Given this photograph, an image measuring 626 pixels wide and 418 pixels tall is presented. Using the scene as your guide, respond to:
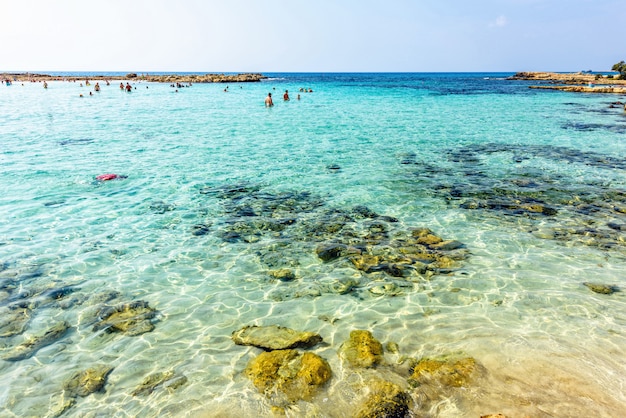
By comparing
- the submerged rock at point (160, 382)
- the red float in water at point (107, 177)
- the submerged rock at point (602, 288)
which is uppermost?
the red float in water at point (107, 177)

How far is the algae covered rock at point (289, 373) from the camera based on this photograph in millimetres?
5609

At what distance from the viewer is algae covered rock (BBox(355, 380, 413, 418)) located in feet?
16.6

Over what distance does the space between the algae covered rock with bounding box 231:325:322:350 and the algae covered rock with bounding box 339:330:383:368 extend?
61 cm

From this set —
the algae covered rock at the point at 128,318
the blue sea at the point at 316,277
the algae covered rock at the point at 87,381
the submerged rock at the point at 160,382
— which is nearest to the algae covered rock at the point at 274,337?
the blue sea at the point at 316,277

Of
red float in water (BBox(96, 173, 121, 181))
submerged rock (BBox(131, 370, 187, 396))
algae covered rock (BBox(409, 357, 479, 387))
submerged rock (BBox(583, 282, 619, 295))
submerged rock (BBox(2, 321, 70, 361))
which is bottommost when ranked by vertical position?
submerged rock (BBox(131, 370, 187, 396))

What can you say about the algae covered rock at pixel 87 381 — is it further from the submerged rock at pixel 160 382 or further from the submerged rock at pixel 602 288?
the submerged rock at pixel 602 288

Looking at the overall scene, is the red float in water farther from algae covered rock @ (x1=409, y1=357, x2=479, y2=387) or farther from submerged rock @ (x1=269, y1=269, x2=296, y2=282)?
algae covered rock @ (x1=409, y1=357, x2=479, y2=387)

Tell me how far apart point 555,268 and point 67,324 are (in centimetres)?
1156

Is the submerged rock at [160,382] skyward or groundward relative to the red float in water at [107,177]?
groundward

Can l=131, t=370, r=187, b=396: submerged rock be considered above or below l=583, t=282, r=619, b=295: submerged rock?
below

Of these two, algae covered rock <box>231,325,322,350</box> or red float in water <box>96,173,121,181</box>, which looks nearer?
algae covered rock <box>231,325,322,350</box>

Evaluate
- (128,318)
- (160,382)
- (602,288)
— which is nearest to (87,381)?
(160,382)

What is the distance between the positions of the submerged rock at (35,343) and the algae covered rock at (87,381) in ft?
4.28

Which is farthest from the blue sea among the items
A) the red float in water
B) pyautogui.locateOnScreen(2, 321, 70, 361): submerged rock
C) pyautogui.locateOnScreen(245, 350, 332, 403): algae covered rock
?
the red float in water
